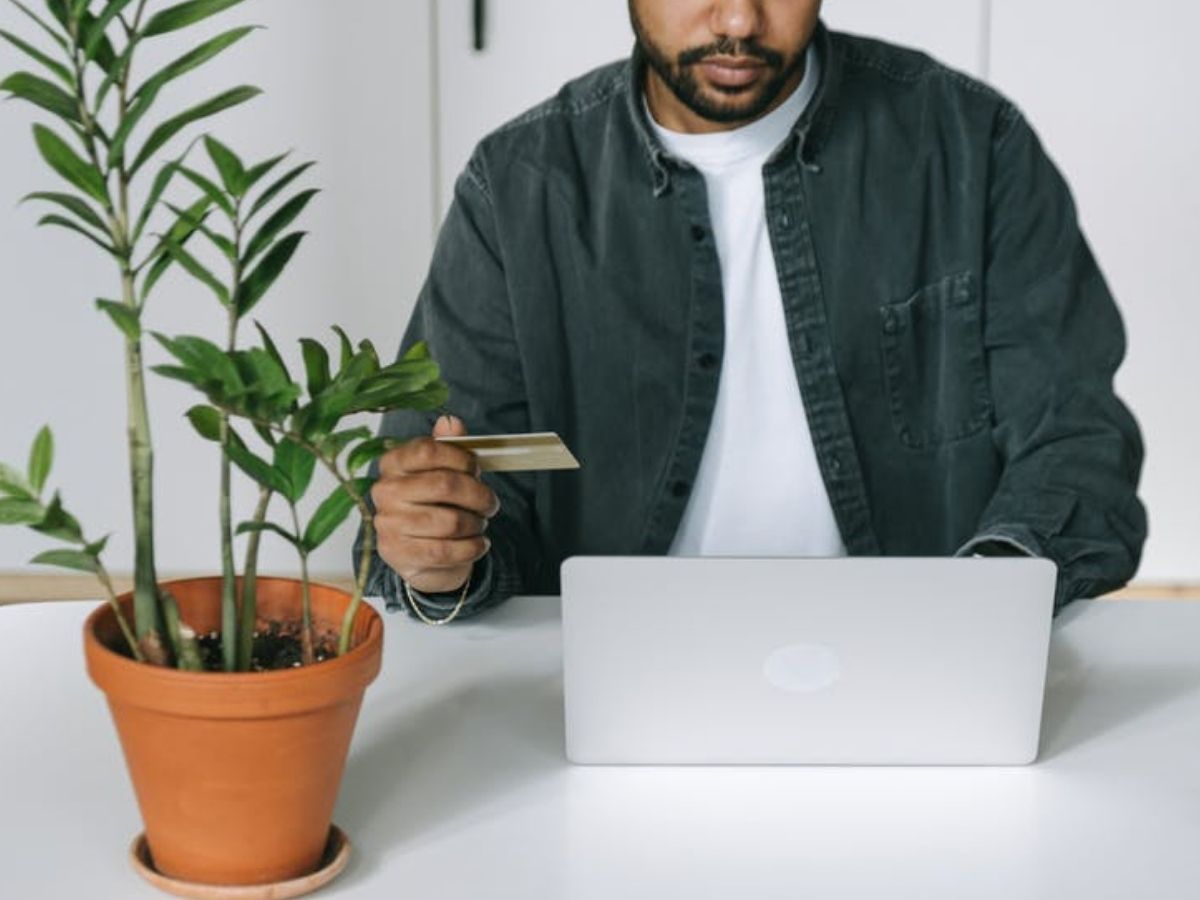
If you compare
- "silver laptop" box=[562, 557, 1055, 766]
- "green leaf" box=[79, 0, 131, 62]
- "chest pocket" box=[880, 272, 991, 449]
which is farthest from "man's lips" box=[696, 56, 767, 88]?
"green leaf" box=[79, 0, 131, 62]

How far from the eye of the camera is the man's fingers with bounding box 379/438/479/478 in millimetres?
1225

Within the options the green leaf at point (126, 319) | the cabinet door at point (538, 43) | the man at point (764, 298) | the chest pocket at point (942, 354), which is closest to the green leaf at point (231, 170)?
the green leaf at point (126, 319)

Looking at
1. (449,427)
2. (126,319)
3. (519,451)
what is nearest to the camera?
(126,319)

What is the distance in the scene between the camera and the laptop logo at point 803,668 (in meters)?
1.11

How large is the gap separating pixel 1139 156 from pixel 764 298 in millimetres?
1519

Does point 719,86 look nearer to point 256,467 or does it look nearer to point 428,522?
point 428,522

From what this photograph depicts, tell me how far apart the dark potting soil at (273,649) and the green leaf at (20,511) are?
0.13 meters

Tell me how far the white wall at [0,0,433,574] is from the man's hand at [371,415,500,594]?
1818 mm

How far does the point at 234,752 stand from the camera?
0.94m

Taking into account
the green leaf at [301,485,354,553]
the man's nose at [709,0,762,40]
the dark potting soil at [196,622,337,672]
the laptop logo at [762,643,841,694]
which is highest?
the man's nose at [709,0,762,40]

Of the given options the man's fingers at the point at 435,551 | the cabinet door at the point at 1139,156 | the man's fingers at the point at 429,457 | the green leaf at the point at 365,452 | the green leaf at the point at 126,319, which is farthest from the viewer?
the cabinet door at the point at 1139,156

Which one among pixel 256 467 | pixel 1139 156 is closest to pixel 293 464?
pixel 256 467

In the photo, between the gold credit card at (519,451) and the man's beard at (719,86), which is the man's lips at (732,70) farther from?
the gold credit card at (519,451)

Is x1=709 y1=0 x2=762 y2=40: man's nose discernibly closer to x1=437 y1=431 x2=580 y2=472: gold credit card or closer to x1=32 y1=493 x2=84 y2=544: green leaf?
x1=437 y1=431 x2=580 y2=472: gold credit card
